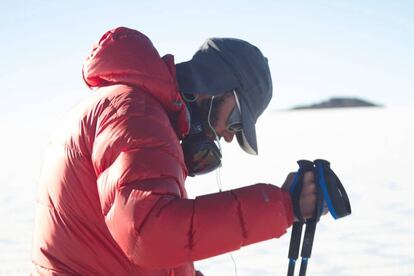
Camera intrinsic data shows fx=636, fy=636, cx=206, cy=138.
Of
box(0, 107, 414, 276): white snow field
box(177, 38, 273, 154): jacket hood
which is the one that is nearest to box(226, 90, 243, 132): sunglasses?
box(177, 38, 273, 154): jacket hood

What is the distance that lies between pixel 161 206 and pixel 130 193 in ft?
0.27

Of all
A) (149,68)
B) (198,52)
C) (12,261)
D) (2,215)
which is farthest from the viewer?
(2,215)

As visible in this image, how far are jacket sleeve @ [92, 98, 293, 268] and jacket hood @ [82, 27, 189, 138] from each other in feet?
0.55

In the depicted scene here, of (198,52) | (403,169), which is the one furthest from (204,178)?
(198,52)

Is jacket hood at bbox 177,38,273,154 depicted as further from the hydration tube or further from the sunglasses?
the hydration tube

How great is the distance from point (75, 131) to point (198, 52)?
0.69 metres

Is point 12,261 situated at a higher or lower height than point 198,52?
lower

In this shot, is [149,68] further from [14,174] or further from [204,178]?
[14,174]

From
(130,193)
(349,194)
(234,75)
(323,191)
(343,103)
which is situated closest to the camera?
(130,193)

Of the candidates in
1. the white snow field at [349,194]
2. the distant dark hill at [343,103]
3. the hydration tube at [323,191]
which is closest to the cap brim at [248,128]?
the hydration tube at [323,191]

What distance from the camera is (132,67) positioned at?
1855 millimetres

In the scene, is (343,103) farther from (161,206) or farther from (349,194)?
(161,206)

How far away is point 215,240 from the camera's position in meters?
1.67

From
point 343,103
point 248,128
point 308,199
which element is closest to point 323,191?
point 308,199
